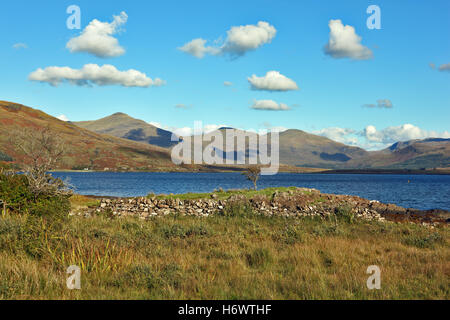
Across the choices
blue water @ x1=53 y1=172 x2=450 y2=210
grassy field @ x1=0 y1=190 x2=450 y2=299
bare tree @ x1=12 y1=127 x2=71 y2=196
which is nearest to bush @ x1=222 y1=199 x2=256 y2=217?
grassy field @ x1=0 y1=190 x2=450 y2=299

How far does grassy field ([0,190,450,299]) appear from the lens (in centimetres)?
729

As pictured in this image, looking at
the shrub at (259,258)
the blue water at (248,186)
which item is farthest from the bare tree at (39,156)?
the blue water at (248,186)

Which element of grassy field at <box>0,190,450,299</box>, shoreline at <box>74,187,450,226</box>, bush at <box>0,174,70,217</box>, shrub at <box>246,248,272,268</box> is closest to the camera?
grassy field at <box>0,190,450,299</box>

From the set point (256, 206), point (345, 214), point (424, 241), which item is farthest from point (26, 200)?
point (424, 241)

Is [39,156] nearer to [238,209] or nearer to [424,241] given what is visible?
[238,209]

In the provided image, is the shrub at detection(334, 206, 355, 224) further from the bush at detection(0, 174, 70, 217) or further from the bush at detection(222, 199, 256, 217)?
the bush at detection(0, 174, 70, 217)

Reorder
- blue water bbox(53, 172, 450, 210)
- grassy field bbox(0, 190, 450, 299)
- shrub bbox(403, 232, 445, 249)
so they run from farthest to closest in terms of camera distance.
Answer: blue water bbox(53, 172, 450, 210) → shrub bbox(403, 232, 445, 249) → grassy field bbox(0, 190, 450, 299)

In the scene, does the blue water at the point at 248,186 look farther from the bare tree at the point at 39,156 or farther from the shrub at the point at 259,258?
the shrub at the point at 259,258

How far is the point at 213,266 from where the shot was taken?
9.19 metres

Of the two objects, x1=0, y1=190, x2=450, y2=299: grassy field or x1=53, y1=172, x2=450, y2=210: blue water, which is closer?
x1=0, y1=190, x2=450, y2=299: grassy field
